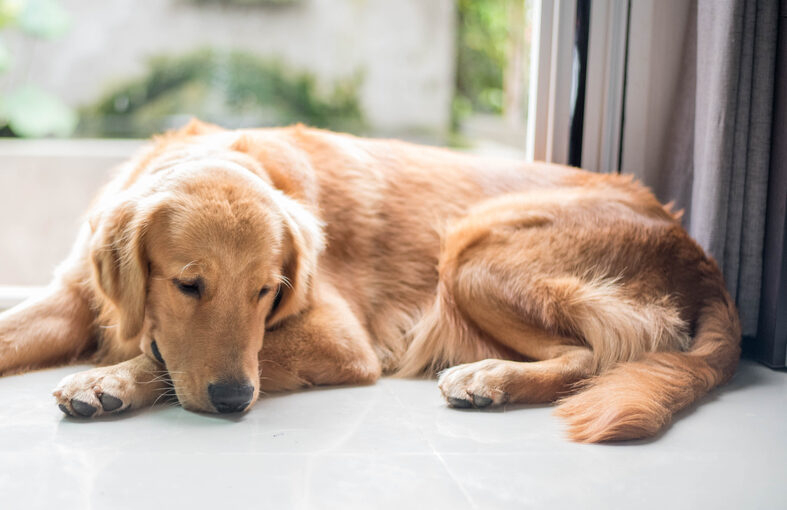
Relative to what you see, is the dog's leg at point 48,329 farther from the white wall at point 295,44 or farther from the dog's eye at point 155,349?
the white wall at point 295,44

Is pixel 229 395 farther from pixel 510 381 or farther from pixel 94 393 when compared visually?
pixel 510 381

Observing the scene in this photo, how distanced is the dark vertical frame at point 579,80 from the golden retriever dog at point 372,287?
0.35 metres

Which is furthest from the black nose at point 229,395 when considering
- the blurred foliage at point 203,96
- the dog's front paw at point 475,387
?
the blurred foliage at point 203,96

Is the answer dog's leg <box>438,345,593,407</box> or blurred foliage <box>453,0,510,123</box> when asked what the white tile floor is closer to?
dog's leg <box>438,345,593,407</box>

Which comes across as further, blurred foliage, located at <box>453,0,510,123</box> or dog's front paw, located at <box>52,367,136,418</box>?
blurred foliage, located at <box>453,0,510,123</box>

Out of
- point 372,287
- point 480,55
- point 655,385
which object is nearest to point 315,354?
point 372,287

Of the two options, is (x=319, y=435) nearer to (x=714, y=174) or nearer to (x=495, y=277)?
(x=495, y=277)

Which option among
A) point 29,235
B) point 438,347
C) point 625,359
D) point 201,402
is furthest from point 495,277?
point 29,235

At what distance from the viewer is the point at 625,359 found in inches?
74.3

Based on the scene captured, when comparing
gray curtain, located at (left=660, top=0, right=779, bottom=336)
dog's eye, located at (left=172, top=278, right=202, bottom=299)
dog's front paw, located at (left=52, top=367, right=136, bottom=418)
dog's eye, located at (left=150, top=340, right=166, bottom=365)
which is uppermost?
gray curtain, located at (left=660, top=0, right=779, bottom=336)

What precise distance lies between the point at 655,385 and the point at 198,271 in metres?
1.11

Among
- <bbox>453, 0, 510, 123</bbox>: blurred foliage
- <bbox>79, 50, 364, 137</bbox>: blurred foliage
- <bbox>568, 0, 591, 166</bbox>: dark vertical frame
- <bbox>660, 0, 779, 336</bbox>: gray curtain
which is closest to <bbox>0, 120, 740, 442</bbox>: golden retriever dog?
<bbox>660, 0, 779, 336</bbox>: gray curtain

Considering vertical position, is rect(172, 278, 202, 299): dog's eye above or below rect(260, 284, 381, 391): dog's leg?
above

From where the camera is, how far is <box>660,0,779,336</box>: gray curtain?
2156 millimetres
